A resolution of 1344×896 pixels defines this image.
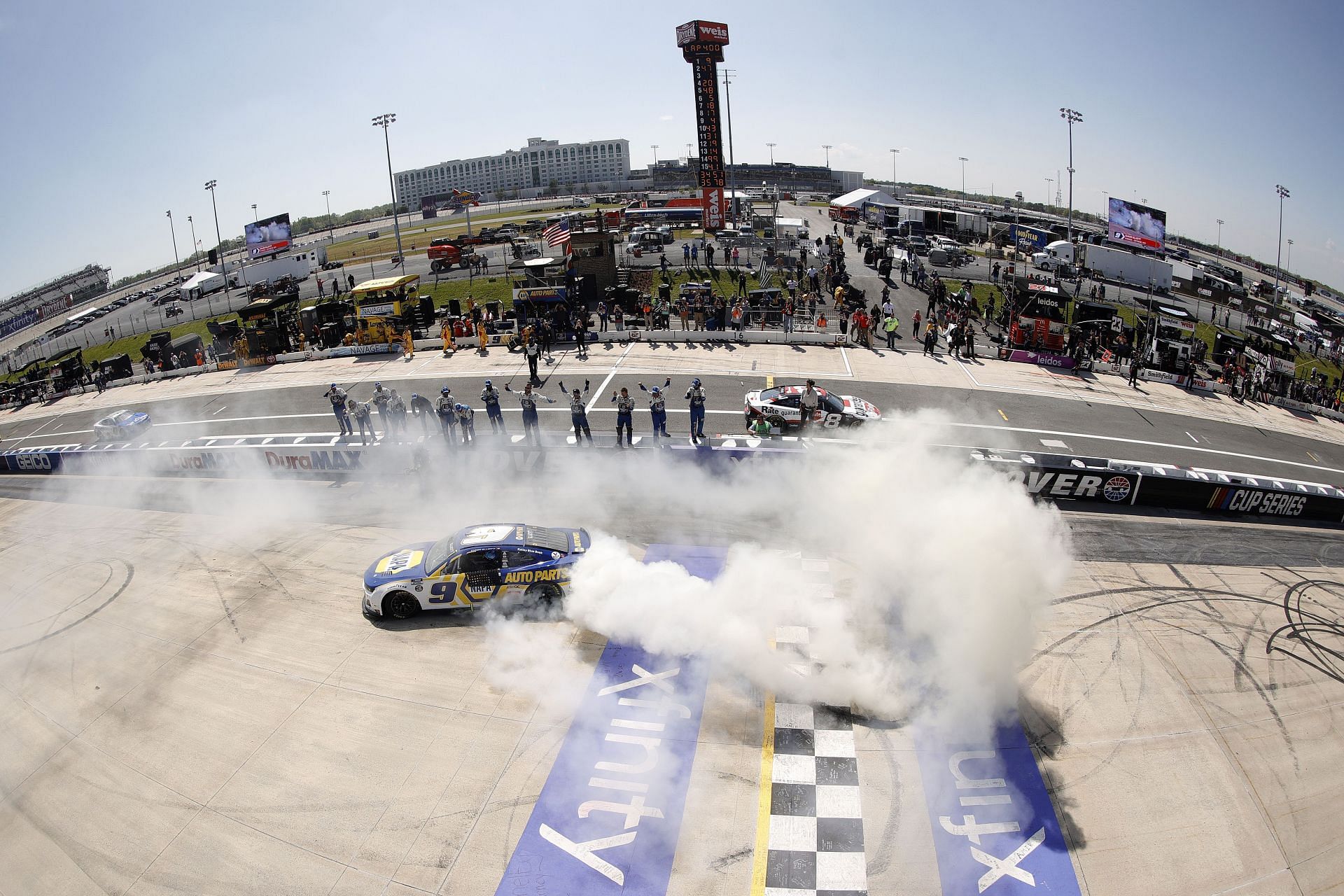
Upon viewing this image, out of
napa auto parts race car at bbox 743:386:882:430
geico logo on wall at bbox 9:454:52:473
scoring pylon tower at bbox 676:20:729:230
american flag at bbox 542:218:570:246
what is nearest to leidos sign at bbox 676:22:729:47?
scoring pylon tower at bbox 676:20:729:230

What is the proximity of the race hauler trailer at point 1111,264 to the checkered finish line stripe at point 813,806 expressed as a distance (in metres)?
39.4

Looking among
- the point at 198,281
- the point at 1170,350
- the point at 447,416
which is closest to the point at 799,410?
the point at 447,416

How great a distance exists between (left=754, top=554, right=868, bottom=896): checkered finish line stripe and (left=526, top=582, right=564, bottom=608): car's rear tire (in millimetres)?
3443

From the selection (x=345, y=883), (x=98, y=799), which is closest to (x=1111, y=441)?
(x=345, y=883)

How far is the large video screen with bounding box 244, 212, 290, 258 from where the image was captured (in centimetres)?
4966

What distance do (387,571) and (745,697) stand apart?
5520 millimetres

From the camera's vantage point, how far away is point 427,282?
39.0 meters

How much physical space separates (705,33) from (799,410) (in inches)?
1422

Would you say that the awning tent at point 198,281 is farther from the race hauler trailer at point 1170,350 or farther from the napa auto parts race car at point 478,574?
the race hauler trailer at point 1170,350

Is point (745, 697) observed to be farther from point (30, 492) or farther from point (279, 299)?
point (279, 299)

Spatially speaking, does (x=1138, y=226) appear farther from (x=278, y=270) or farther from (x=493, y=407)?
(x=278, y=270)

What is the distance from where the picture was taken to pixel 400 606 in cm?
1025

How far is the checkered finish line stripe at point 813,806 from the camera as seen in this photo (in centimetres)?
644

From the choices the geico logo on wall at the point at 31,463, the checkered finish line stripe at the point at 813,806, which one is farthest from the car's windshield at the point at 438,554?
the geico logo on wall at the point at 31,463
